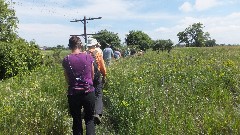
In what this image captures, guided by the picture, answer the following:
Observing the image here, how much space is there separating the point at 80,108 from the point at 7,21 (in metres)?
27.6

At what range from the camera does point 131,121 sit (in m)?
5.56

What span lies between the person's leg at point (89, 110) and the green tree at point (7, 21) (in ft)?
81.2

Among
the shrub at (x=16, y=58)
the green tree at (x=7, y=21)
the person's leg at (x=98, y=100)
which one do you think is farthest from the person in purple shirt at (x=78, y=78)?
the green tree at (x=7, y=21)

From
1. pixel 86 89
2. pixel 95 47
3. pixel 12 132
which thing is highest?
pixel 95 47

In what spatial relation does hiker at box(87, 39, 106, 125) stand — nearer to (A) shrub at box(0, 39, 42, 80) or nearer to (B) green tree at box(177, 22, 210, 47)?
(A) shrub at box(0, 39, 42, 80)

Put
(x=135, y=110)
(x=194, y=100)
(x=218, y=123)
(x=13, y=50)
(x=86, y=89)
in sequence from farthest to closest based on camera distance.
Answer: (x=13, y=50), (x=194, y=100), (x=135, y=110), (x=86, y=89), (x=218, y=123)

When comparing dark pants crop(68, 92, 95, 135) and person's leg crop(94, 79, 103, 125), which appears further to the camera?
person's leg crop(94, 79, 103, 125)

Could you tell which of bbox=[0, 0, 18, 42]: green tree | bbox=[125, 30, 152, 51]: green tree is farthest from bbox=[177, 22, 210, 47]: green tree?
bbox=[0, 0, 18, 42]: green tree

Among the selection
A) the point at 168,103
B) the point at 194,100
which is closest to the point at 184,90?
the point at 194,100

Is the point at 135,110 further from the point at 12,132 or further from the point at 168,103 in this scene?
the point at 12,132

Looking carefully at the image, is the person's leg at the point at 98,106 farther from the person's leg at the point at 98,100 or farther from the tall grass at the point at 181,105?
the tall grass at the point at 181,105

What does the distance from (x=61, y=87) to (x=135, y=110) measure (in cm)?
337

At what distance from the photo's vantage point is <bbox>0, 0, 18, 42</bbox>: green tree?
1151 inches

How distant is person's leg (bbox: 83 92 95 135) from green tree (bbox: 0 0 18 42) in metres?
24.7
